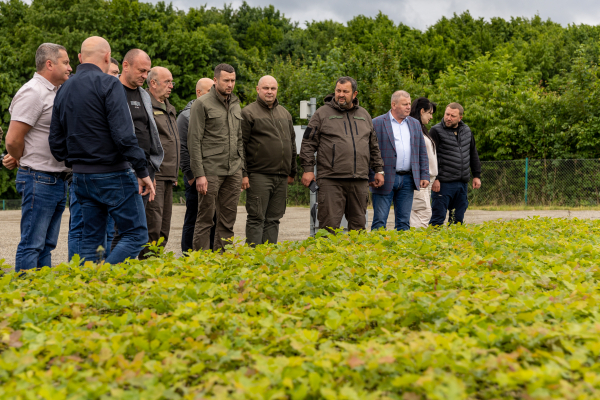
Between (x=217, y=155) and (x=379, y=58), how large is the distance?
65.5 feet

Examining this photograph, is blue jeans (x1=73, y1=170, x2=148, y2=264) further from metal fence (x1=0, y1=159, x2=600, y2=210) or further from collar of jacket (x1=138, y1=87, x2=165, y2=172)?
metal fence (x1=0, y1=159, x2=600, y2=210)

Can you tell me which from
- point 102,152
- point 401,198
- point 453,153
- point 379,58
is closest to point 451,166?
point 453,153

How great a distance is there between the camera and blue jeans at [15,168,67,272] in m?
4.96

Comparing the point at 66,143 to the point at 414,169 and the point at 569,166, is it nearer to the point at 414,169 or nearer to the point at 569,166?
→ the point at 414,169

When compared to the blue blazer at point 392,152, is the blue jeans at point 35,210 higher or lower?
lower

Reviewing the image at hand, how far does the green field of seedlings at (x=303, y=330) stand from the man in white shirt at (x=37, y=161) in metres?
1.39

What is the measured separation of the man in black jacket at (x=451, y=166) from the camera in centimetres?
871

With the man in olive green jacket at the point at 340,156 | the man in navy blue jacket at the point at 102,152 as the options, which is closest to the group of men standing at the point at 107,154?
the man in navy blue jacket at the point at 102,152

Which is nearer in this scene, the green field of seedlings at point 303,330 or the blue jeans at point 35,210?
the green field of seedlings at point 303,330

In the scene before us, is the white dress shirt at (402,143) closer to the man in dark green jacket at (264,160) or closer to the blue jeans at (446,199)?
the blue jeans at (446,199)

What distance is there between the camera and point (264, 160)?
23.6ft

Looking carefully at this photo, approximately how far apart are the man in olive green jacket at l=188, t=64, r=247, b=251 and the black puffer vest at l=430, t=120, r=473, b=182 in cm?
334

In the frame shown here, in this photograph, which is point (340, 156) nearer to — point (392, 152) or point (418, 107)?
point (392, 152)

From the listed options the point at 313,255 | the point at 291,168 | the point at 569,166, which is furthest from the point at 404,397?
the point at 569,166
